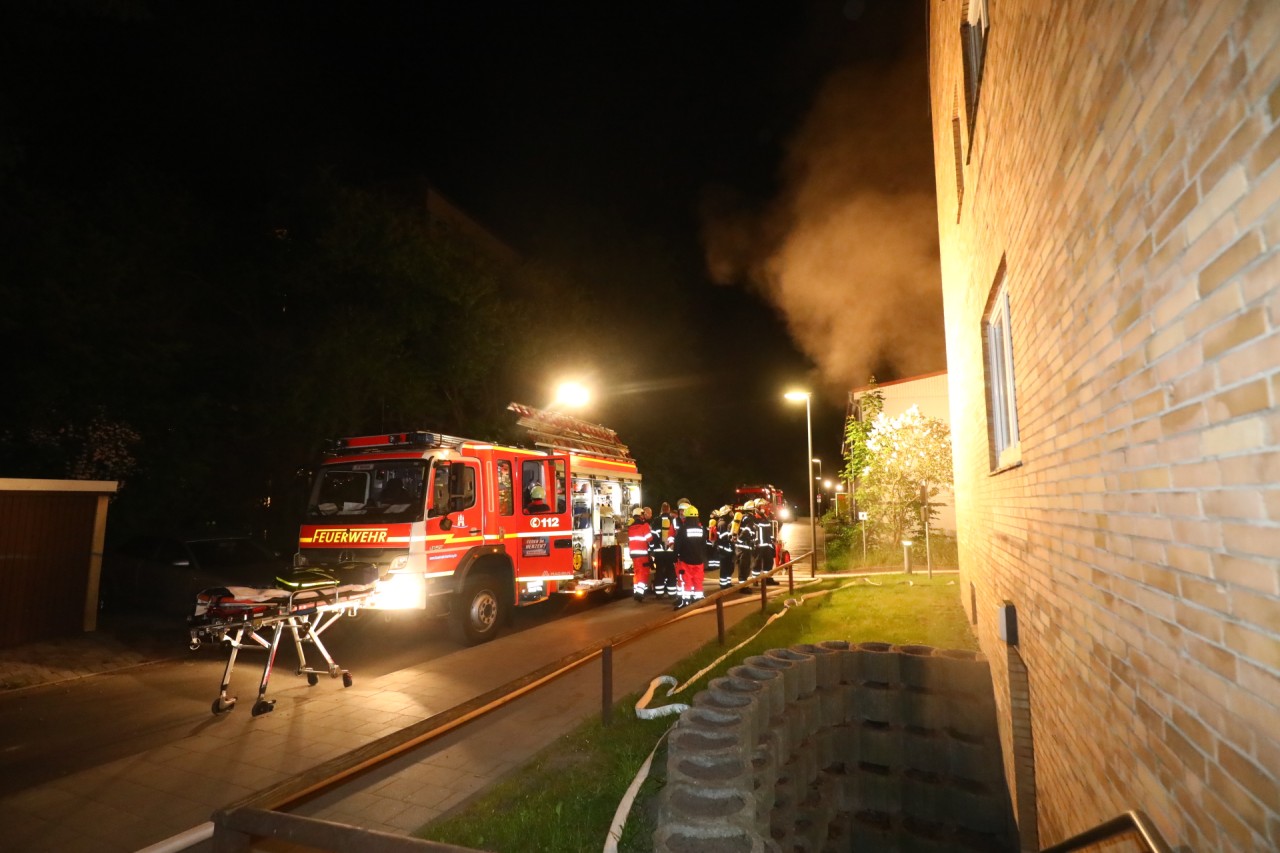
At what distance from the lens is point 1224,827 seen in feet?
5.25

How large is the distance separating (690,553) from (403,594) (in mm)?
4754

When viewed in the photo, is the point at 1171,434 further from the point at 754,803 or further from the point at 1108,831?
the point at 754,803

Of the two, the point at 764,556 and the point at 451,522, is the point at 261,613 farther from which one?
the point at 764,556

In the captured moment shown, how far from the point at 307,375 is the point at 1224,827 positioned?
46.5 ft

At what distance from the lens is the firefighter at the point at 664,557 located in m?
12.6

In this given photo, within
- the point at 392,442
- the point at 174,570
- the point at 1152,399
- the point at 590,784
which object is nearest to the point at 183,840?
the point at 590,784

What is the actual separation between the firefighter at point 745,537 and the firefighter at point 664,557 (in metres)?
1.23

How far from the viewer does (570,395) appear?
2377 cm

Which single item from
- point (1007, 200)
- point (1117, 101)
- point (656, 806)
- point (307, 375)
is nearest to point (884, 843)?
point (656, 806)

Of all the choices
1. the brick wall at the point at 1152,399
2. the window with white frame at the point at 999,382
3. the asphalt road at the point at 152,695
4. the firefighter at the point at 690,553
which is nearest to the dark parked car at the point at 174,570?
the asphalt road at the point at 152,695

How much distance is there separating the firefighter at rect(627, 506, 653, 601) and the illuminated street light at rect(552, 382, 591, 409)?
34.2 feet

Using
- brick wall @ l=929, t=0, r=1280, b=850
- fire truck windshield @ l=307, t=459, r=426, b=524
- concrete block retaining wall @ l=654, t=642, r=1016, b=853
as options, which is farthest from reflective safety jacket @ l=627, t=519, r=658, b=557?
brick wall @ l=929, t=0, r=1280, b=850

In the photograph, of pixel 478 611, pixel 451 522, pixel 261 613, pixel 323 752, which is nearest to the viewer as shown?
pixel 323 752

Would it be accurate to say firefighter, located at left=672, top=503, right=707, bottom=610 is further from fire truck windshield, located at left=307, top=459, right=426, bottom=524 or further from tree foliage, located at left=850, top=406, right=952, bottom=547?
tree foliage, located at left=850, top=406, right=952, bottom=547
